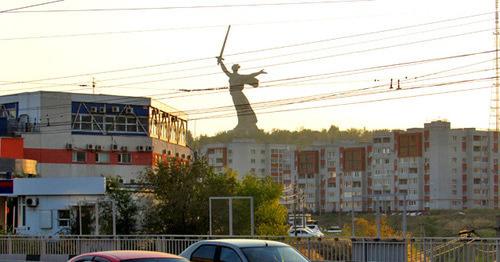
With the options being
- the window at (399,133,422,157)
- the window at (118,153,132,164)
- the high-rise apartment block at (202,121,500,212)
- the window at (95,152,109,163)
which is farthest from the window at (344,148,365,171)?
the window at (95,152,109,163)

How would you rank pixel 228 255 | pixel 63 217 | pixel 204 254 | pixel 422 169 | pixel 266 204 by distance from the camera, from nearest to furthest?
pixel 228 255
pixel 204 254
pixel 63 217
pixel 266 204
pixel 422 169

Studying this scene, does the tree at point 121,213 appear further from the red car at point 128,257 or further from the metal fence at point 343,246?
the red car at point 128,257

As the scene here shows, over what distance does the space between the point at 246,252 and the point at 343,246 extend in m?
13.4

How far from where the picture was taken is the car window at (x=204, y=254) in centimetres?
1833

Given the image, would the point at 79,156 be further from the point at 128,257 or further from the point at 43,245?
the point at 128,257

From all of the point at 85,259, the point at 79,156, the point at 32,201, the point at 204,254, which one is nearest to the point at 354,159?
the point at 79,156

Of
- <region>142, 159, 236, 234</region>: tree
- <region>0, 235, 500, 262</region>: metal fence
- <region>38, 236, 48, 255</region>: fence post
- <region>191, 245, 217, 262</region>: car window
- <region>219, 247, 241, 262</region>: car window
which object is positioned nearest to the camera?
<region>219, 247, 241, 262</region>: car window

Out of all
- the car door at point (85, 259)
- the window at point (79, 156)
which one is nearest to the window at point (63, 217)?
the window at point (79, 156)

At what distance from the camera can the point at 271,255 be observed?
17422mm

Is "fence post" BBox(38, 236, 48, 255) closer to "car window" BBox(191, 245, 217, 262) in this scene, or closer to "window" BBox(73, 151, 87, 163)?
"car window" BBox(191, 245, 217, 262)

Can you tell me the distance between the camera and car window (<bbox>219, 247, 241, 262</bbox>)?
57.6 feet

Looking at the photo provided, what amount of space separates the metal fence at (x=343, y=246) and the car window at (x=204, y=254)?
10814mm

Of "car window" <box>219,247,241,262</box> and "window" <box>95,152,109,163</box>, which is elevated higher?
"window" <box>95,152,109,163</box>

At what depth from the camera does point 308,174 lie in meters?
191
